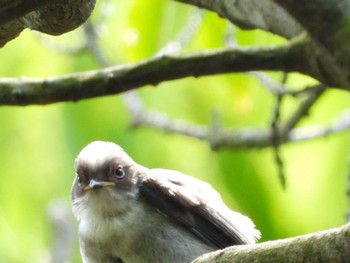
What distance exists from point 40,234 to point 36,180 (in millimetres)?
470

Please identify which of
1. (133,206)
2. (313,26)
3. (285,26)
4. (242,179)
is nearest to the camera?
(313,26)

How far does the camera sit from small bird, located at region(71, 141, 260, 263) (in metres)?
4.85

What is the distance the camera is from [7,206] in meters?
8.81

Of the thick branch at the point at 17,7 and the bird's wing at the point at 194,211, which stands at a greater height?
the thick branch at the point at 17,7

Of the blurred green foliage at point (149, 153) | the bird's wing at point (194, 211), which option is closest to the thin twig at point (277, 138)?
the bird's wing at point (194, 211)

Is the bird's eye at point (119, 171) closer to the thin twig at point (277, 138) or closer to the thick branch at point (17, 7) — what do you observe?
the thin twig at point (277, 138)

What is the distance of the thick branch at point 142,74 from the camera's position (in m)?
4.39

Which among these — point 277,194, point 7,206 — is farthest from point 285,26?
point 7,206

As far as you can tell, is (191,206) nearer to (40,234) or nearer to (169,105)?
(169,105)

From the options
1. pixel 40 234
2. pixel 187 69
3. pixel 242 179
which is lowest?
pixel 40 234

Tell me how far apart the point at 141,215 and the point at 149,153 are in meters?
3.35

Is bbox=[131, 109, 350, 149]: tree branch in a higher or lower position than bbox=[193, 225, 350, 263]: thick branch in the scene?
lower

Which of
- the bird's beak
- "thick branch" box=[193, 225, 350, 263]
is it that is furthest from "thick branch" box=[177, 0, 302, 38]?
"thick branch" box=[193, 225, 350, 263]

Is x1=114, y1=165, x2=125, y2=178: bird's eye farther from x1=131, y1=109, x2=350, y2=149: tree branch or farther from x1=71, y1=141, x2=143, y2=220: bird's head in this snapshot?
x1=131, y1=109, x2=350, y2=149: tree branch
